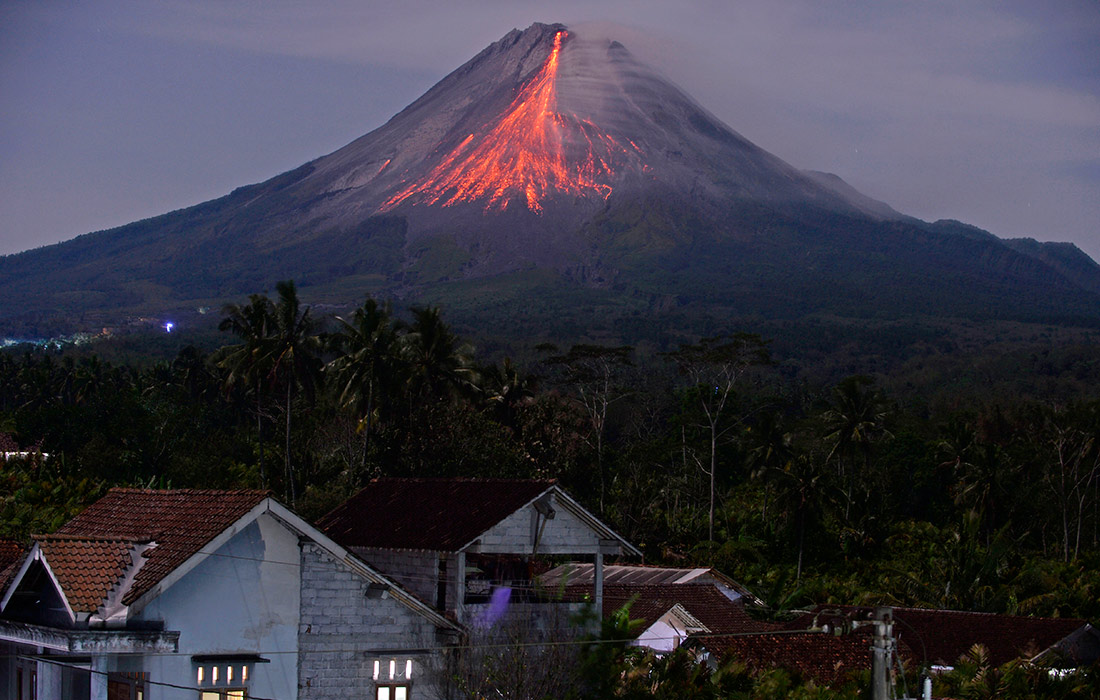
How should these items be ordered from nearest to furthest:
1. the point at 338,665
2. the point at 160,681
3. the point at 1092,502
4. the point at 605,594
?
1. the point at 160,681
2. the point at 338,665
3. the point at 605,594
4. the point at 1092,502

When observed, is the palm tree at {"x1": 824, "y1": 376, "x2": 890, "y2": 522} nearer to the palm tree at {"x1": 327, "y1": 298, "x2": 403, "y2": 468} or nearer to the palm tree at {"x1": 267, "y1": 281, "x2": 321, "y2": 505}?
the palm tree at {"x1": 327, "y1": 298, "x2": 403, "y2": 468}

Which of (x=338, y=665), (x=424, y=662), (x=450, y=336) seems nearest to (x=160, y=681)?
(x=338, y=665)

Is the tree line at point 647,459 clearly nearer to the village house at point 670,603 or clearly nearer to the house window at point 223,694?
the village house at point 670,603

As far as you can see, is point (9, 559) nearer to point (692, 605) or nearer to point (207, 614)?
point (207, 614)

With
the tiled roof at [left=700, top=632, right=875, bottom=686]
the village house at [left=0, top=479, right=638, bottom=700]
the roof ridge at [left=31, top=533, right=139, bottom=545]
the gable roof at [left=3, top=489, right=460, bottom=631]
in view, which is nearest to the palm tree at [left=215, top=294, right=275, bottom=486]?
the tiled roof at [left=700, top=632, right=875, bottom=686]

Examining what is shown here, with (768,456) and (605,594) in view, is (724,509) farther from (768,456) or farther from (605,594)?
(605,594)

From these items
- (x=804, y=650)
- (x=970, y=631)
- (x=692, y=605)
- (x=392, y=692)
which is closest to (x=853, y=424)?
(x=970, y=631)

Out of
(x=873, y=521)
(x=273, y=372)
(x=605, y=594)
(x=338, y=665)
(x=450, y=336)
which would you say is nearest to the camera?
(x=338, y=665)
